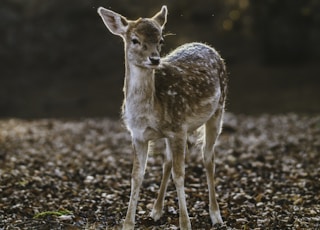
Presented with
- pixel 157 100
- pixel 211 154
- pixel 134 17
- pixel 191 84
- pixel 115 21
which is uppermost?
pixel 134 17

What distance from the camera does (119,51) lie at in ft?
72.4

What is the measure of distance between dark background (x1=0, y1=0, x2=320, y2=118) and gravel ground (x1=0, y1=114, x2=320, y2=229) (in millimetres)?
5345

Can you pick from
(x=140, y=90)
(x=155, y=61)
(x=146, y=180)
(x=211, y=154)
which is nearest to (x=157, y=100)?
(x=140, y=90)

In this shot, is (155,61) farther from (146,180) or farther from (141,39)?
(146,180)

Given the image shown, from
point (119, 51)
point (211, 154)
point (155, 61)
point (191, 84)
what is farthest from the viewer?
point (119, 51)

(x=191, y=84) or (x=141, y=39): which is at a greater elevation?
(x=141, y=39)

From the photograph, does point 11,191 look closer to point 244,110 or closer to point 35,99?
point 244,110

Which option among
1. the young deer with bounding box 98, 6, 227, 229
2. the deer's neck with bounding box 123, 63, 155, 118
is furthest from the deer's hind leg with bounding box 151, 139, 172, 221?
the deer's neck with bounding box 123, 63, 155, 118

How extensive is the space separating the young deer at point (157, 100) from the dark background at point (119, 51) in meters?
10.5

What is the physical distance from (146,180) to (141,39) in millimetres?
3075

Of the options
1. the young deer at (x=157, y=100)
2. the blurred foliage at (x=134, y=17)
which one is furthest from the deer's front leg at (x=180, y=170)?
the blurred foliage at (x=134, y=17)

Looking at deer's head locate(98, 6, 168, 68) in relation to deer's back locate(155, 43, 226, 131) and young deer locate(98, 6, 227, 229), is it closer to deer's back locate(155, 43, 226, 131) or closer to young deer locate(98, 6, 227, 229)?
young deer locate(98, 6, 227, 229)

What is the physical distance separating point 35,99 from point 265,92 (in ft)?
23.0

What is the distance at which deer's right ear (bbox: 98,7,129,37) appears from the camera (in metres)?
6.31
